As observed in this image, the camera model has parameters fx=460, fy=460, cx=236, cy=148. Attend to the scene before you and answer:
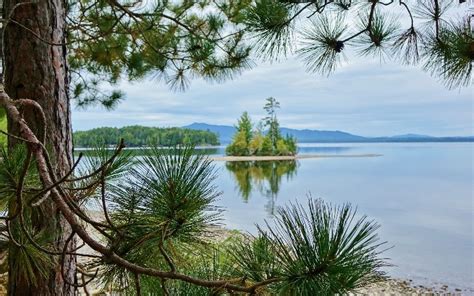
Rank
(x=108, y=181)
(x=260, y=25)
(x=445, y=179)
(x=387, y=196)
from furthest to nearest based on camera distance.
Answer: (x=445, y=179) < (x=387, y=196) < (x=260, y=25) < (x=108, y=181)

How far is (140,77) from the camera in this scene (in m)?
2.85

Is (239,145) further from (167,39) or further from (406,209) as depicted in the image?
(167,39)

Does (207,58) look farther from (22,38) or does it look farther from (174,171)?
(174,171)

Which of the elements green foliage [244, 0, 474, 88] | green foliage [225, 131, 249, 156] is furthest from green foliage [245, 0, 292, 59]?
green foliage [225, 131, 249, 156]

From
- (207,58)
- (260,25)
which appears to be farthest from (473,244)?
(260,25)

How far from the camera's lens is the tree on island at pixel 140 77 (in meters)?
0.67

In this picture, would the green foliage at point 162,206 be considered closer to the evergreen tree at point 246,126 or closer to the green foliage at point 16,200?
the green foliage at point 16,200

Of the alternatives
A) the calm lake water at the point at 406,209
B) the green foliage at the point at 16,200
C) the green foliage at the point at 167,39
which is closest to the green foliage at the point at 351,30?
the calm lake water at the point at 406,209

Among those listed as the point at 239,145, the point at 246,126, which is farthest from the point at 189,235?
the point at 239,145

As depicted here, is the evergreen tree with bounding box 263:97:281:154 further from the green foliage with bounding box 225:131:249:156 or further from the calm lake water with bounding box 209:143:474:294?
the calm lake water with bounding box 209:143:474:294

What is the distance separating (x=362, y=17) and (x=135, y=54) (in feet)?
4.79

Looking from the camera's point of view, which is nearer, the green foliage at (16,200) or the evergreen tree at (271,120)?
the green foliage at (16,200)

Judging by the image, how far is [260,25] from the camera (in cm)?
162

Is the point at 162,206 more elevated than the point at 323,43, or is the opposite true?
the point at 323,43
